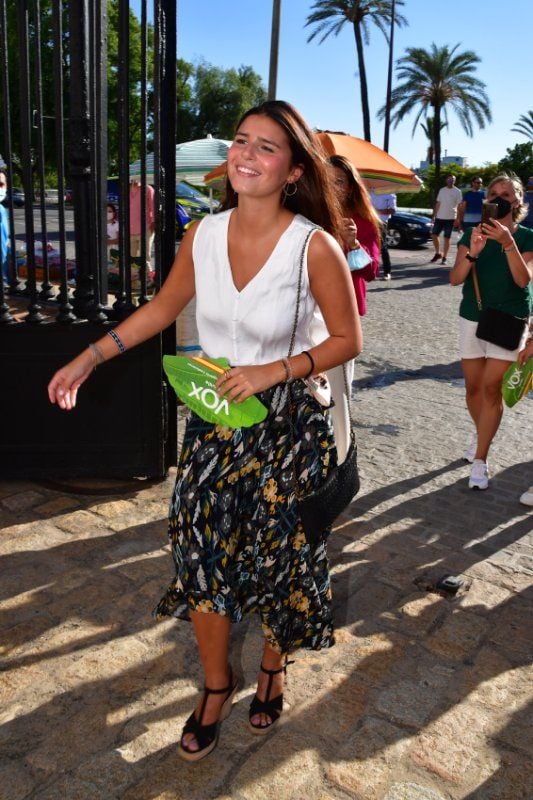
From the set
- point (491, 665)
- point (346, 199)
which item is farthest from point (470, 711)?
point (346, 199)

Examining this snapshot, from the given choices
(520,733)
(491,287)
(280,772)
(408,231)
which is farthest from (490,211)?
(408,231)

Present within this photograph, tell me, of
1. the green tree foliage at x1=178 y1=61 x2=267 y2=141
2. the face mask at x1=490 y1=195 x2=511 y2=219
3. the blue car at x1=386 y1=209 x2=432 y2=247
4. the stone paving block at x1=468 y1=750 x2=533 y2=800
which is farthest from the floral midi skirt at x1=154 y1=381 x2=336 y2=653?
the green tree foliage at x1=178 y1=61 x2=267 y2=141

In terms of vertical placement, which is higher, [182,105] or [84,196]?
[182,105]

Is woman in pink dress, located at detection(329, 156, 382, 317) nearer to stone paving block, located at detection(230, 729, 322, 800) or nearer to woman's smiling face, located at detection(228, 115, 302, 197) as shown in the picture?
woman's smiling face, located at detection(228, 115, 302, 197)

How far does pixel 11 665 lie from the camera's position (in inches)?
113

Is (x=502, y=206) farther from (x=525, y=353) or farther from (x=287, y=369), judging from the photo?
(x=287, y=369)

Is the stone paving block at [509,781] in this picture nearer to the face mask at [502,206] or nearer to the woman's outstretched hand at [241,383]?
the woman's outstretched hand at [241,383]

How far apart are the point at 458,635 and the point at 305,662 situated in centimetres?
72

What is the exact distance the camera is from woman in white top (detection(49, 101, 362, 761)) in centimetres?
231

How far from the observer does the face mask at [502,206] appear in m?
4.45

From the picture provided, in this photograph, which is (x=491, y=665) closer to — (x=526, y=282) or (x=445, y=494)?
(x=445, y=494)

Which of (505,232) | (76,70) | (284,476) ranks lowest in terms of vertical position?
(284,476)

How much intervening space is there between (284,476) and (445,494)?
265 centimetres

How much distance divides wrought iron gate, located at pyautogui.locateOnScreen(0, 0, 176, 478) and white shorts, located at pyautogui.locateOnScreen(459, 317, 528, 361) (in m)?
1.93
